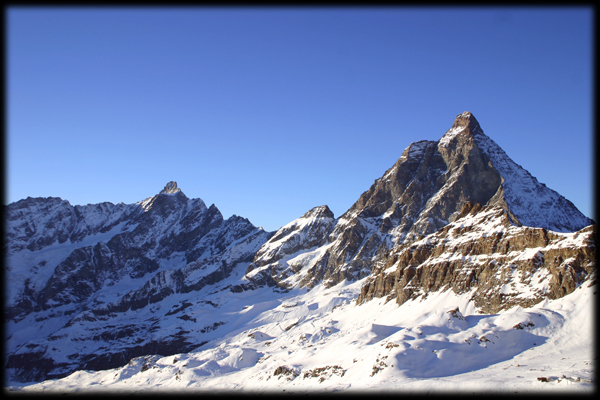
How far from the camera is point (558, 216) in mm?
198875

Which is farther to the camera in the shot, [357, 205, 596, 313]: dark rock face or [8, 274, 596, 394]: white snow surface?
[357, 205, 596, 313]: dark rock face

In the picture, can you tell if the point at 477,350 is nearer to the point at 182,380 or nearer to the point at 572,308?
the point at 572,308

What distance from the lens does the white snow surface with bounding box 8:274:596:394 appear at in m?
79.9

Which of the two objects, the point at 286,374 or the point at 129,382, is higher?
the point at 286,374

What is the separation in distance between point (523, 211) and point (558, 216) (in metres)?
16.8

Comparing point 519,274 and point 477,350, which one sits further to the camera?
point 519,274

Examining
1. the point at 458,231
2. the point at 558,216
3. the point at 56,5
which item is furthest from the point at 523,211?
the point at 56,5

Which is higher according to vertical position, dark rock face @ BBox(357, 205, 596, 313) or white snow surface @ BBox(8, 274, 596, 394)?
dark rock face @ BBox(357, 205, 596, 313)

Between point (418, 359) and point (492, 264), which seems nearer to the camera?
point (418, 359)

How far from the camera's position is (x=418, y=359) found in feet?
310

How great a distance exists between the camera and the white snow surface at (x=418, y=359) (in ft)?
262

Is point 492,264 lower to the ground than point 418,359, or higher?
higher

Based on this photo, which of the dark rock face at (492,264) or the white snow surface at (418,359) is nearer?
the white snow surface at (418,359)

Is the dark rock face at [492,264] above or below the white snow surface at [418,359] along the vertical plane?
above
